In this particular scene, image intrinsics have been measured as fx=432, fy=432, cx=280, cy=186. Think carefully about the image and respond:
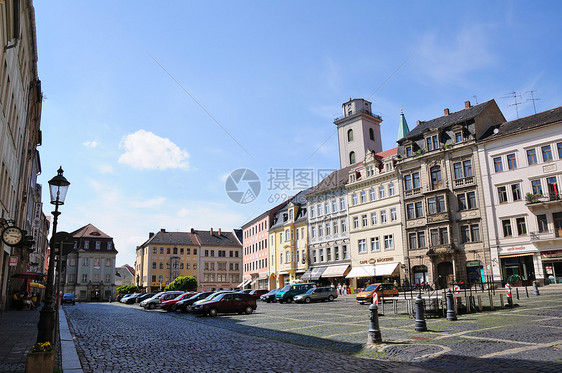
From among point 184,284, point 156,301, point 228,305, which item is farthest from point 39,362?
point 184,284

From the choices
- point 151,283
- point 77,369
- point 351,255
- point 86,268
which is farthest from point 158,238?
point 77,369

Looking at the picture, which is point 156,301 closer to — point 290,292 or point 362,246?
point 290,292

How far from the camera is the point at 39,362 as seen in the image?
730 cm

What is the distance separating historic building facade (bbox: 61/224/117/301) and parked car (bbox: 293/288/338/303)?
61.5m

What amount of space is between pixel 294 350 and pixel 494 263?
34.0 meters

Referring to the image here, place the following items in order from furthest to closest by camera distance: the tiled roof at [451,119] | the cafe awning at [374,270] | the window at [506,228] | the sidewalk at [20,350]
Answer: the cafe awning at [374,270] < the tiled roof at [451,119] < the window at [506,228] < the sidewalk at [20,350]

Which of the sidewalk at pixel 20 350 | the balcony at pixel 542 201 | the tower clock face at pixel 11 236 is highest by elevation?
the balcony at pixel 542 201

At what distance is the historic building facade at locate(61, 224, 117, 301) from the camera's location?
8950 centimetres

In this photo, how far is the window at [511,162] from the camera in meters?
39.8

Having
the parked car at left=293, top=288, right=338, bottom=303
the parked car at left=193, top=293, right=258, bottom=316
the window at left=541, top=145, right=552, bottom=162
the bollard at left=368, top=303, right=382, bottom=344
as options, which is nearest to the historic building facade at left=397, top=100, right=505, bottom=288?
the window at left=541, top=145, right=552, bottom=162

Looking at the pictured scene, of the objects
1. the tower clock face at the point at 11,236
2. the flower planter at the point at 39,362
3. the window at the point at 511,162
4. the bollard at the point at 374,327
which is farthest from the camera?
the window at the point at 511,162

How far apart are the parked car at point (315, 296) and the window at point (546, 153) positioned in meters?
22.4

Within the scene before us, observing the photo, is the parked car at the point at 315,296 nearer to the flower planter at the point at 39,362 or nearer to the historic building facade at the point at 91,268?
the flower planter at the point at 39,362

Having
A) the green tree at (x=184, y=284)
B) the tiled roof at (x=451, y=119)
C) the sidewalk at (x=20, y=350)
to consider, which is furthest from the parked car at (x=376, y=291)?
the green tree at (x=184, y=284)
